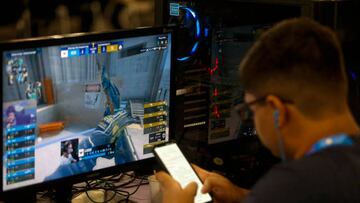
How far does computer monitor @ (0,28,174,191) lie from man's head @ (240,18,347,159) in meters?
0.49

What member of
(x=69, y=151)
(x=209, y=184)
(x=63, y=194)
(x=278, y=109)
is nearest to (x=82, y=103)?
(x=69, y=151)

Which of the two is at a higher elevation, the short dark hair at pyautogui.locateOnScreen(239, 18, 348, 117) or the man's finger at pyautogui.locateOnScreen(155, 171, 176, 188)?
the short dark hair at pyautogui.locateOnScreen(239, 18, 348, 117)

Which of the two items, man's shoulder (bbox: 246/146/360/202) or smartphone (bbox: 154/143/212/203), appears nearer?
man's shoulder (bbox: 246/146/360/202)

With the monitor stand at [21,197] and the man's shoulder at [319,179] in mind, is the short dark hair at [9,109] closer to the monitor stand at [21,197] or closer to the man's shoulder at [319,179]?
the monitor stand at [21,197]

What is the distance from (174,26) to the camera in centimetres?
169

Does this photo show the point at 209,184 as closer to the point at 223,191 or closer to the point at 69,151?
the point at 223,191

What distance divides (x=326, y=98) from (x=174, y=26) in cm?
63

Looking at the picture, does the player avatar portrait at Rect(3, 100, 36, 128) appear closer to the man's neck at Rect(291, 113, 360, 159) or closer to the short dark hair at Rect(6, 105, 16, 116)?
the short dark hair at Rect(6, 105, 16, 116)

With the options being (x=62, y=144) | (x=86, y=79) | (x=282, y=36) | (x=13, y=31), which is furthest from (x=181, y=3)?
(x=13, y=31)

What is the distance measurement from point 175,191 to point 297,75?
0.48m

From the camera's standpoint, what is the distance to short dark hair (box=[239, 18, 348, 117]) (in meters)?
1.16

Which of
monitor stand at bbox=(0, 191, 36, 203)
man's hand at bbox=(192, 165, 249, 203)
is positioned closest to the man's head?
man's hand at bbox=(192, 165, 249, 203)

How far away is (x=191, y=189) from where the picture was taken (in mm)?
1489

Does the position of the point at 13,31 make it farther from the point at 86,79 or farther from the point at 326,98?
the point at 326,98
